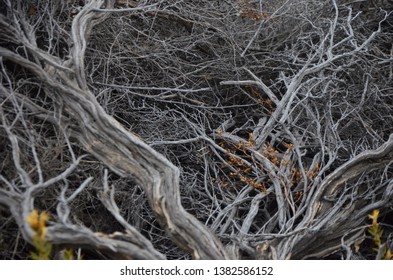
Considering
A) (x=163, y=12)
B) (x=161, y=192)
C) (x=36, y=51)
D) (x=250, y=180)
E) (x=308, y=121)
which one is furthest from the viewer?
(x=163, y=12)

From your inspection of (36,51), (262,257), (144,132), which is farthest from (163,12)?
(262,257)

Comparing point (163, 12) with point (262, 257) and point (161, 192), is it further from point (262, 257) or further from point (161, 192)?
point (262, 257)

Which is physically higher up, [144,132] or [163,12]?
[163,12]

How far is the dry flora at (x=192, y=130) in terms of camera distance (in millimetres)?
2600

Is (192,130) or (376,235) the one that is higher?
(376,235)

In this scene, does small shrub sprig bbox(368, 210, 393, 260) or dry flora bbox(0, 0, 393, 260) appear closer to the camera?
small shrub sprig bbox(368, 210, 393, 260)

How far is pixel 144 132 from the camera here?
3.38 metres

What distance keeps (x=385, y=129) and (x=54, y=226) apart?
192cm

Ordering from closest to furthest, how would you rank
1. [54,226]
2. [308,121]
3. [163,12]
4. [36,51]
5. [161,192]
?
[54,226] → [161,192] → [36,51] → [308,121] → [163,12]

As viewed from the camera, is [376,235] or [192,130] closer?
[376,235]

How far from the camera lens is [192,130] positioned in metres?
3.39

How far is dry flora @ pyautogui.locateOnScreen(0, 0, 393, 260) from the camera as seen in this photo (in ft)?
8.53

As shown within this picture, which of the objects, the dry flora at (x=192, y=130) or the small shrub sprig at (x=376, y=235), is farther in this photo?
the dry flora at (x=192, y=130)

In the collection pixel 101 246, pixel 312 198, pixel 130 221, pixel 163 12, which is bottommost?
pixel 130 221
